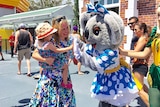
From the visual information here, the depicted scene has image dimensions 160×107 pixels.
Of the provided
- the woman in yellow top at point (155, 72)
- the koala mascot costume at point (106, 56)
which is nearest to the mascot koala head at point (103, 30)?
the koala mascot costume at point (106, 56)

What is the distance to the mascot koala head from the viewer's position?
2.35m

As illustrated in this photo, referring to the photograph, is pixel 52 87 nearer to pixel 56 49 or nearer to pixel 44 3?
pixel 56 49

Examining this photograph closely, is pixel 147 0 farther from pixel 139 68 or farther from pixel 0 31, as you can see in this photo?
pixel 0 31

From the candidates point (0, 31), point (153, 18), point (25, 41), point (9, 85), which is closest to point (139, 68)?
point (153, 18)

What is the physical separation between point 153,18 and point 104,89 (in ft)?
15.1

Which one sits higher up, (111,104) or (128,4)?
(128,4)

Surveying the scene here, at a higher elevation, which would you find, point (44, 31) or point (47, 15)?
point (47, 15)

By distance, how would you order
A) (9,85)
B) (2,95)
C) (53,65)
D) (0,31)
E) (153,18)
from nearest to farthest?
(53,65)
(2,95)
(9,85)
(153,18)
(0,31)

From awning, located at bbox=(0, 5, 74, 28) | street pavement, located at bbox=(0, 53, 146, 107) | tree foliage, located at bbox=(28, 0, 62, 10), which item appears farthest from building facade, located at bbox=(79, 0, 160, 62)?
tree foliage, located at bbox=(28, 0, 62, 10)

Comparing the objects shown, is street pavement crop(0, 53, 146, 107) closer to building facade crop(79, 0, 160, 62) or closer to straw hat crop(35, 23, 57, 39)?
building facade crop(79, 0, 160, 62)

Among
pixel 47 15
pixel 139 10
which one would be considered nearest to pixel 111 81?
pixel 139 10

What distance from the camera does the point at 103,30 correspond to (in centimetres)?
236

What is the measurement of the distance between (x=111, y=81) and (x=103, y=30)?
1.74ft

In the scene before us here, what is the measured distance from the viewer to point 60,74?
3.04 m
